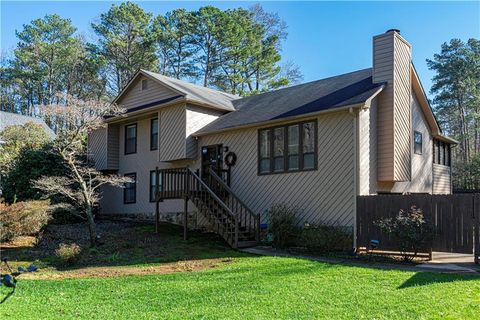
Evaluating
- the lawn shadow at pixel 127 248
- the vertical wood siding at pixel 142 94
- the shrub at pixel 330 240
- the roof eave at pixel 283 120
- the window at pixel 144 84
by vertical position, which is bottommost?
the lawn shadow at pixel 127 248

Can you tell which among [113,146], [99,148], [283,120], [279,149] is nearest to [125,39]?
[99,148]

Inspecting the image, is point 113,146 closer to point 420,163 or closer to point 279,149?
point 279,149

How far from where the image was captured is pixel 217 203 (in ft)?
49.0

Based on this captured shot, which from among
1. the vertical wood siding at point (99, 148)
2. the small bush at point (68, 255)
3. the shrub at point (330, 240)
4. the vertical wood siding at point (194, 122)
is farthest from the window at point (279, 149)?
the vertical wood siding at point (99, 148)

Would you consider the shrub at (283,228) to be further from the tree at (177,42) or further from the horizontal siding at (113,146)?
the tree at (177,42)

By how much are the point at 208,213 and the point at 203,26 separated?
26.4 metres

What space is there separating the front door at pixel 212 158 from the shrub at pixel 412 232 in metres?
7.45

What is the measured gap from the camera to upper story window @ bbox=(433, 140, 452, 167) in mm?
18125

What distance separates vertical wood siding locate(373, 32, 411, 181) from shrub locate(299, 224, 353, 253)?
2389 mm

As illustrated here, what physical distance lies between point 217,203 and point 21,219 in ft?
20.5

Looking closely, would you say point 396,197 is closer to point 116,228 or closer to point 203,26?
point 116,228

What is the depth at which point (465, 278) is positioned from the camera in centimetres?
821

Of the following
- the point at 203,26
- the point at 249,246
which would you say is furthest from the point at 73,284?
the point at 203,26

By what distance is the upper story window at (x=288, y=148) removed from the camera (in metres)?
14.0
